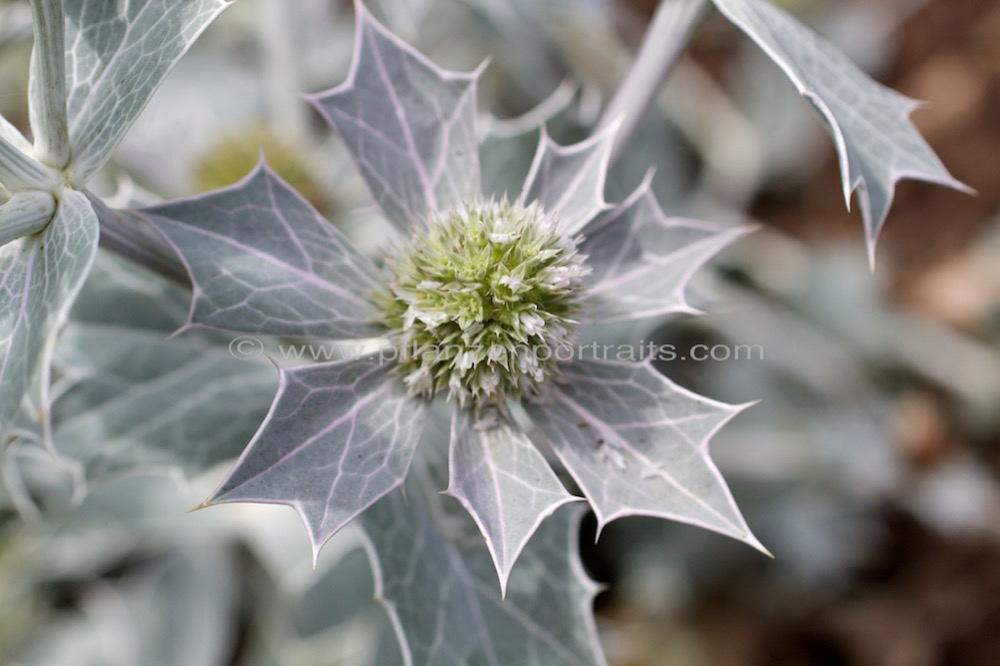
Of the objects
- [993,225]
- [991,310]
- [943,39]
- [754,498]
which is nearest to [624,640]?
[754,498]

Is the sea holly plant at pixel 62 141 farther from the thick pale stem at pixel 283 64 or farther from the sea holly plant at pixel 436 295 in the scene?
the thick pale stem at pixel 283 64

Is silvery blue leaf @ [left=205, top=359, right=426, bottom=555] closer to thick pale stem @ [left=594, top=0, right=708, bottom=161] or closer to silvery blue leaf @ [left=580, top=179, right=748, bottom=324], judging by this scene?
silvery blue leaf @ [left=580, top=179, right=748, bottom=324]

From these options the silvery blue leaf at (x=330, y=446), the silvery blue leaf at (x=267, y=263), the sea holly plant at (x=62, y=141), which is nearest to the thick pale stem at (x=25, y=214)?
the sea holly plant at (x=62, y=141)

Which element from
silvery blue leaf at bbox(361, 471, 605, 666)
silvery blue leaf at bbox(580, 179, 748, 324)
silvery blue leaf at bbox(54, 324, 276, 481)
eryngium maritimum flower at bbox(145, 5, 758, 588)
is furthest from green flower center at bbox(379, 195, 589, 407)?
silvery blue leaf at bbox(54, 324, 276, 481)

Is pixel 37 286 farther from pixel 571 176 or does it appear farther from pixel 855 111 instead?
pixel 855 111

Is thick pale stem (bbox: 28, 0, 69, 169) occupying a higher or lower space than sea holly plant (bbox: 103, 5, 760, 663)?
higher

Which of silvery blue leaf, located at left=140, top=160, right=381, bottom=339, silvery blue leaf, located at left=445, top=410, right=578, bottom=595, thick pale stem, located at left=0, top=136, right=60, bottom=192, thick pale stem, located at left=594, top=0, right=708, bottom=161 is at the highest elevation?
thick pale stem, located at left=594, top=0, right=708, bottom=161
